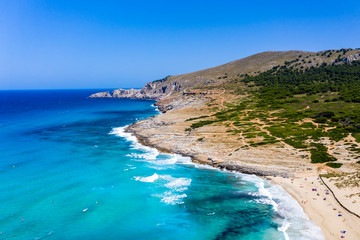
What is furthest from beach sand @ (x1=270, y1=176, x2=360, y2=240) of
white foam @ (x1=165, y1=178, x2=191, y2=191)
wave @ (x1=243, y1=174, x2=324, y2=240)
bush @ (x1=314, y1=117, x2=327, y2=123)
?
bush @ (x1=314, y1=117, x2=327, y2=123)

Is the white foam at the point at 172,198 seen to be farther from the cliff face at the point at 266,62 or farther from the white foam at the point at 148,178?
the cliff face at the point at 266,62

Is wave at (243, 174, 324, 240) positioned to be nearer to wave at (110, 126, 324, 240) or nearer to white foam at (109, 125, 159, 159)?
wave at (110, 126, 324, 240)

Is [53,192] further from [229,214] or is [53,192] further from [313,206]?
[313,206]

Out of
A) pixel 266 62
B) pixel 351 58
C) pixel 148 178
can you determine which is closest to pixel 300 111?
pixel 148 178

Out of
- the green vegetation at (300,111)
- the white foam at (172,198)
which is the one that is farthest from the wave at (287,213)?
the green vegetation at (300,111)

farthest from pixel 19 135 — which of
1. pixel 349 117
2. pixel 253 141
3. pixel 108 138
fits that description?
pixel 349 117

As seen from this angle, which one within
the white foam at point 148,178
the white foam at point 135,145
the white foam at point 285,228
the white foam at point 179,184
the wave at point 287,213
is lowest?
the white foam at point 285,228
